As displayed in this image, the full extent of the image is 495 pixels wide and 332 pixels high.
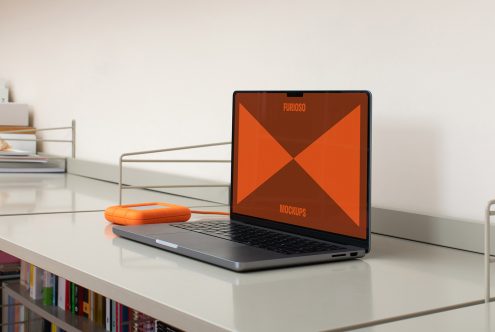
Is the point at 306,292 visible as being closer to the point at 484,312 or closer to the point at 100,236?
the point at 484,312

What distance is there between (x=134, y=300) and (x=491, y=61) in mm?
673

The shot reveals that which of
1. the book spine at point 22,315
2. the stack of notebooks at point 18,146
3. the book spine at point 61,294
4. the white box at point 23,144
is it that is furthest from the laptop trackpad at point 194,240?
the white box at point 23,144

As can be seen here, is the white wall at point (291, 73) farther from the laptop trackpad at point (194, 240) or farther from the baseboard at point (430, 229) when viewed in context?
the laptop trackpad at point (194, 240)

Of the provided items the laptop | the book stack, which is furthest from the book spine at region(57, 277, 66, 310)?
the laptop

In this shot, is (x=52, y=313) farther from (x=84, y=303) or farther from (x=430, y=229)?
(x=430, y=229)

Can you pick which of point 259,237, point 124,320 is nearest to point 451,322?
point 259,237

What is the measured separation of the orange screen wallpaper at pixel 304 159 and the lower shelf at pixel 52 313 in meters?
0.44

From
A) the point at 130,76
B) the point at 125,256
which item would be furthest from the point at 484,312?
the point at 130,76

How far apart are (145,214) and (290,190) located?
0.26 meters

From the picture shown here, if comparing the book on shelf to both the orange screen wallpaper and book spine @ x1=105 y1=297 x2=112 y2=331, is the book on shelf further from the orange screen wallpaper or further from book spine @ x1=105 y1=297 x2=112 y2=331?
the orange screen wallpaper

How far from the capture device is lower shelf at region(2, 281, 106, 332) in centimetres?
145

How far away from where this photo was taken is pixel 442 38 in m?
1.18

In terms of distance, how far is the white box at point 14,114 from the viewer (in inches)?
105

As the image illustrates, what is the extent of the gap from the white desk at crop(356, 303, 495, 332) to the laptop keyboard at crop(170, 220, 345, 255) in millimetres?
280
